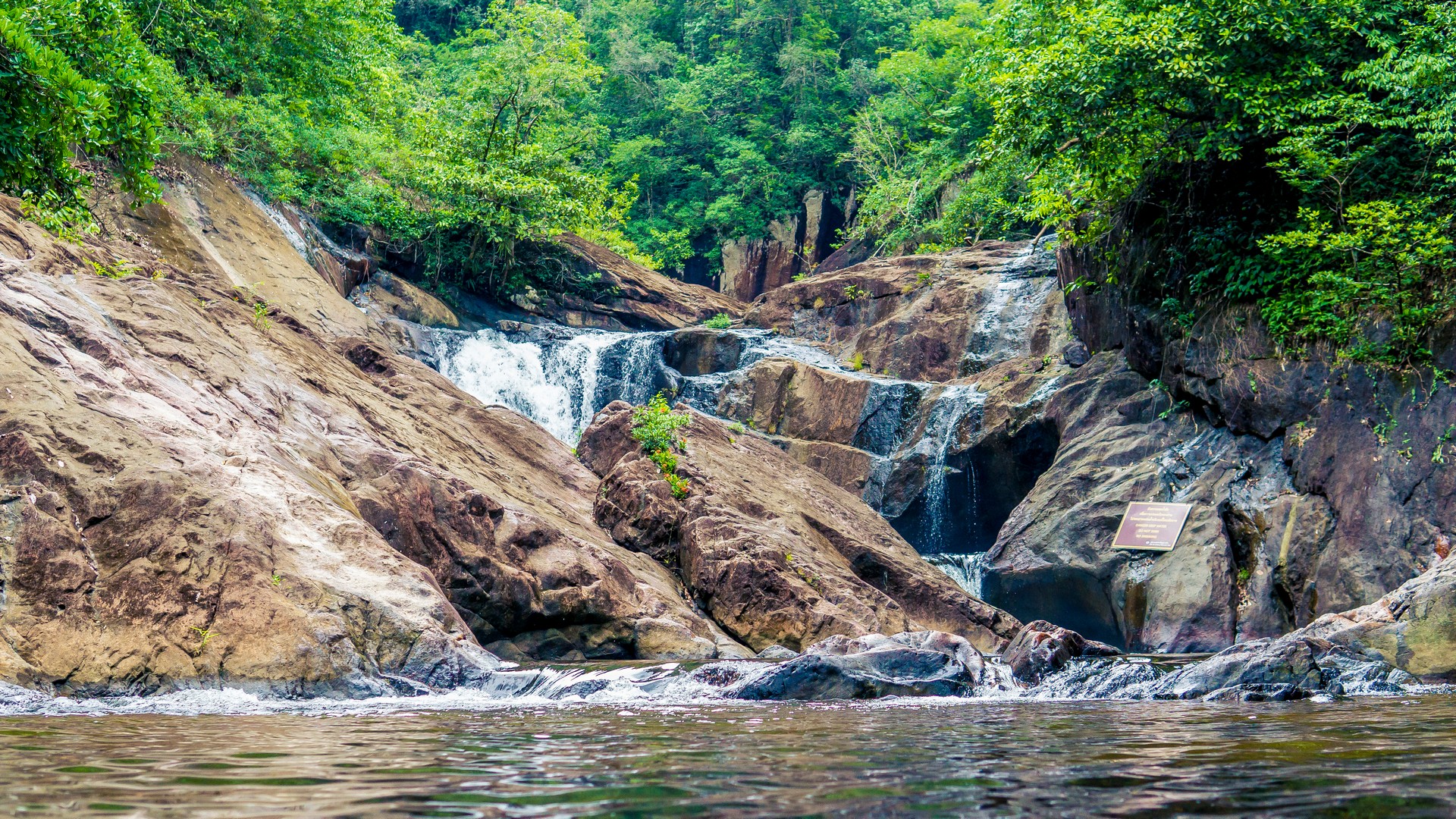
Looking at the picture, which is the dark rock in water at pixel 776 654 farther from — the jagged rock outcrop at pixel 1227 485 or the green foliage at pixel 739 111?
the green foliage at pixel 739 111

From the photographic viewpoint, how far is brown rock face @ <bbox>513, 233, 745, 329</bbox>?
28.9 meters

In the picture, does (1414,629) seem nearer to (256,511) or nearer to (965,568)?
(965,568)

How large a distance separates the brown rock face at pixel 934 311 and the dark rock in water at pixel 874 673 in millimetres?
14677

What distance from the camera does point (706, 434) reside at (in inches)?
636

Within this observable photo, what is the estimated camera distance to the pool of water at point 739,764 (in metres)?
2.87

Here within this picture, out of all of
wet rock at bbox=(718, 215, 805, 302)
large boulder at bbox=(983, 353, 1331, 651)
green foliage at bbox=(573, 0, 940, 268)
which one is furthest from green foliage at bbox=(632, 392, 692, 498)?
wet rock at bbox=(718, 215, 805, 302)

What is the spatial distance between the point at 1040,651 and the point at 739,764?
22.8 ft

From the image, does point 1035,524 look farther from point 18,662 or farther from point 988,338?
point 18,662

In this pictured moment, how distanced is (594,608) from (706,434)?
530 cm

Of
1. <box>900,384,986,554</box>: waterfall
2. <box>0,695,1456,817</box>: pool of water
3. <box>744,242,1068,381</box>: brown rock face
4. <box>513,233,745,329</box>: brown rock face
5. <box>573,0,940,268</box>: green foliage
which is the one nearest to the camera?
<box>0,695,1456,817</box>: pool of water

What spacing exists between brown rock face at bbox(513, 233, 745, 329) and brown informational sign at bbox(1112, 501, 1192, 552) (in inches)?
649

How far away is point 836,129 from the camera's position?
3991 centimetres

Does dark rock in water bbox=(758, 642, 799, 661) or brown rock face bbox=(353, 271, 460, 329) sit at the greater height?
brown rock face bbox=(353, 271, 460, 329)

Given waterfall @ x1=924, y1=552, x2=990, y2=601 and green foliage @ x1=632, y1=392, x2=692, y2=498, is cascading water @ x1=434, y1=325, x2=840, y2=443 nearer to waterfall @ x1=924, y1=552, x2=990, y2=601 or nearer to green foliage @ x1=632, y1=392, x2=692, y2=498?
waterfall @ x1=924, y1=552, x2=990, y2=601
